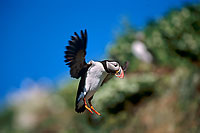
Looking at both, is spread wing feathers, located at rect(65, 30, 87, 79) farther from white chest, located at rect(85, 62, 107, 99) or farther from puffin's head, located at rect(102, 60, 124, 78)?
puffin's head, located at rect(102, 60, 124, 78)

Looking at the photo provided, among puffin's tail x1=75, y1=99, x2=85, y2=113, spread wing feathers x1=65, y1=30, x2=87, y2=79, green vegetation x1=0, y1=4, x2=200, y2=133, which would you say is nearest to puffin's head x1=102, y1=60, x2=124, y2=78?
spread wing feathers x1=65, y1=30, x2=87, y2=79

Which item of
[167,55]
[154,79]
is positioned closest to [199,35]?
[167,55]

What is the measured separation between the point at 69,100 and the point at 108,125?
11.7 feet

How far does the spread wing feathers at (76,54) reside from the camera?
1.78 m

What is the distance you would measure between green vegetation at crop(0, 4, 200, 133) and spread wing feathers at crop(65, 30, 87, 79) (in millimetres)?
8621

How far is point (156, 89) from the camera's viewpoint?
1263 cm

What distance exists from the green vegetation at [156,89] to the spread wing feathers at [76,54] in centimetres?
862

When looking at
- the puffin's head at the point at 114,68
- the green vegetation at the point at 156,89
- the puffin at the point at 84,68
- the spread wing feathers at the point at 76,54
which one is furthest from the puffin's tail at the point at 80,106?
the green vegetation at the point at 156,89

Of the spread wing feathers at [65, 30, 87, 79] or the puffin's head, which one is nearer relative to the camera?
the puffin's head

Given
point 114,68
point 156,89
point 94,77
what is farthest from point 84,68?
point 156,89

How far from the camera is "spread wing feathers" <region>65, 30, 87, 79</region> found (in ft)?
5.84

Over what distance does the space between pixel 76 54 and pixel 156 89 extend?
11229mm

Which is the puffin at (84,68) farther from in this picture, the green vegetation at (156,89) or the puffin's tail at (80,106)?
the green vegetation at (156,89)

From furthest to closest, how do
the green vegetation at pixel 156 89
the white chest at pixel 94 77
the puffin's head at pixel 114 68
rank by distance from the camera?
the green vegetation at pixel 156 89, the white chest at pixel 94 77, the puffin's head at pixel 114 68
